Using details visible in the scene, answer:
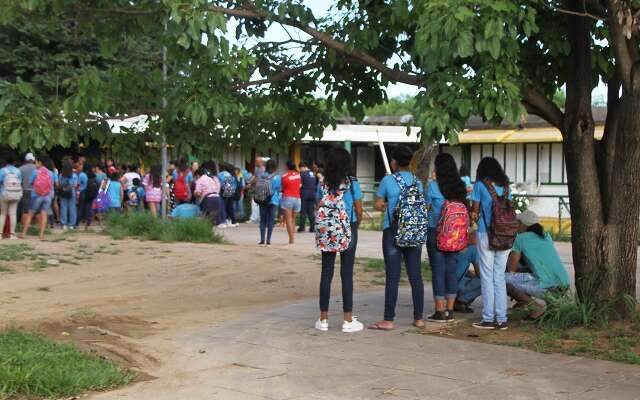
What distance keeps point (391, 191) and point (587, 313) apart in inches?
84.6

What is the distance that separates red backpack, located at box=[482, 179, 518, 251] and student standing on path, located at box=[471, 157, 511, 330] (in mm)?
45

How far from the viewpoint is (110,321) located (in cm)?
988

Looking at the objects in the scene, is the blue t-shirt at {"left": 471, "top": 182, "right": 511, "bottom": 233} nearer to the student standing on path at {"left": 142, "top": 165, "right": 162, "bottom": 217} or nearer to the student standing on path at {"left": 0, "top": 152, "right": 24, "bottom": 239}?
the student standing on path at {"left": 0, "top": 152, "right": 24, "bottom": 239}

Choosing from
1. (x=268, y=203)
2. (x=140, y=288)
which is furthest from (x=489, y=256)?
(x=268, y=203)

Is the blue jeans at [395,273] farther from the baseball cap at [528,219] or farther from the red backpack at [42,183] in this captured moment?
the red backpack at [42,183]

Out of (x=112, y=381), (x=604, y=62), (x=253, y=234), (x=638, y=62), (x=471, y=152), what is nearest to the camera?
(x=112, y=381)

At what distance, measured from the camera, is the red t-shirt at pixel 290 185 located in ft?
61.9

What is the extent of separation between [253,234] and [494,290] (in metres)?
13.1

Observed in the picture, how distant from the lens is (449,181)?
31.0ft

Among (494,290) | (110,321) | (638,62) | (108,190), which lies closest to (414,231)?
(494,290)

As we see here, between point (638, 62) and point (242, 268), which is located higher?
point (638, 62)

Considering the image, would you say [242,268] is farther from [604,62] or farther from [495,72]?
[495,72]

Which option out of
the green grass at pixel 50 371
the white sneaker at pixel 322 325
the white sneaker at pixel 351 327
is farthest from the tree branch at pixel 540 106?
the green grass at pixel 50 371

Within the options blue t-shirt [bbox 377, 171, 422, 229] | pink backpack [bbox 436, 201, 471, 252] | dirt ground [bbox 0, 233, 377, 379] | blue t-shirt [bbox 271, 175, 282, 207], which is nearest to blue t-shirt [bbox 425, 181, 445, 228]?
pink backpack [bbox 436, 201, 471, 252]
